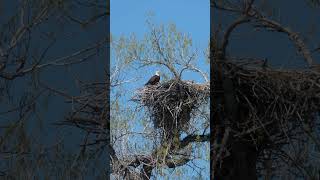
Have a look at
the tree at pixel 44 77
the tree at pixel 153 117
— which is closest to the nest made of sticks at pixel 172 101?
the tree at pixel 153 117

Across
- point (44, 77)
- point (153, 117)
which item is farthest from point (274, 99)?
point (44, 77)

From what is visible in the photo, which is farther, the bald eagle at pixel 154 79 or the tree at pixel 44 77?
the bald eagle at pixel 154 79

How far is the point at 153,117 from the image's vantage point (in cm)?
228

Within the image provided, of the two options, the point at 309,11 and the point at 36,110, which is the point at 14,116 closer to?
the point at 36,110

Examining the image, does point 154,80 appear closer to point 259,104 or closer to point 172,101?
point 172,101

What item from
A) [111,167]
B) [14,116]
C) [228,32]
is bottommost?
[111,167]

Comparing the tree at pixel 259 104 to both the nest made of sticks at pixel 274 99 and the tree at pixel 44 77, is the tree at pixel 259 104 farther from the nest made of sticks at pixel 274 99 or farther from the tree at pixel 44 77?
→ the tree at pixel 44 77

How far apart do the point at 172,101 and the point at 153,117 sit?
0.52ft

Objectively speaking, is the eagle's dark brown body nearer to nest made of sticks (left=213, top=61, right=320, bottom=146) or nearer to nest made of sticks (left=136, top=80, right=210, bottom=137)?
nest made of sticks (left=136, top=80, right=210, bottom=137)

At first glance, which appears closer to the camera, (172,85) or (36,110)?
(36,110)

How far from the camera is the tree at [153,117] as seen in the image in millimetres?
2135

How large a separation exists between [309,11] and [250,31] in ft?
0.61

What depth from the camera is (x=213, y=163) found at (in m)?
2.04

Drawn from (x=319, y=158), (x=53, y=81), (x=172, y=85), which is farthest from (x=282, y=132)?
(x=53, y=81)
